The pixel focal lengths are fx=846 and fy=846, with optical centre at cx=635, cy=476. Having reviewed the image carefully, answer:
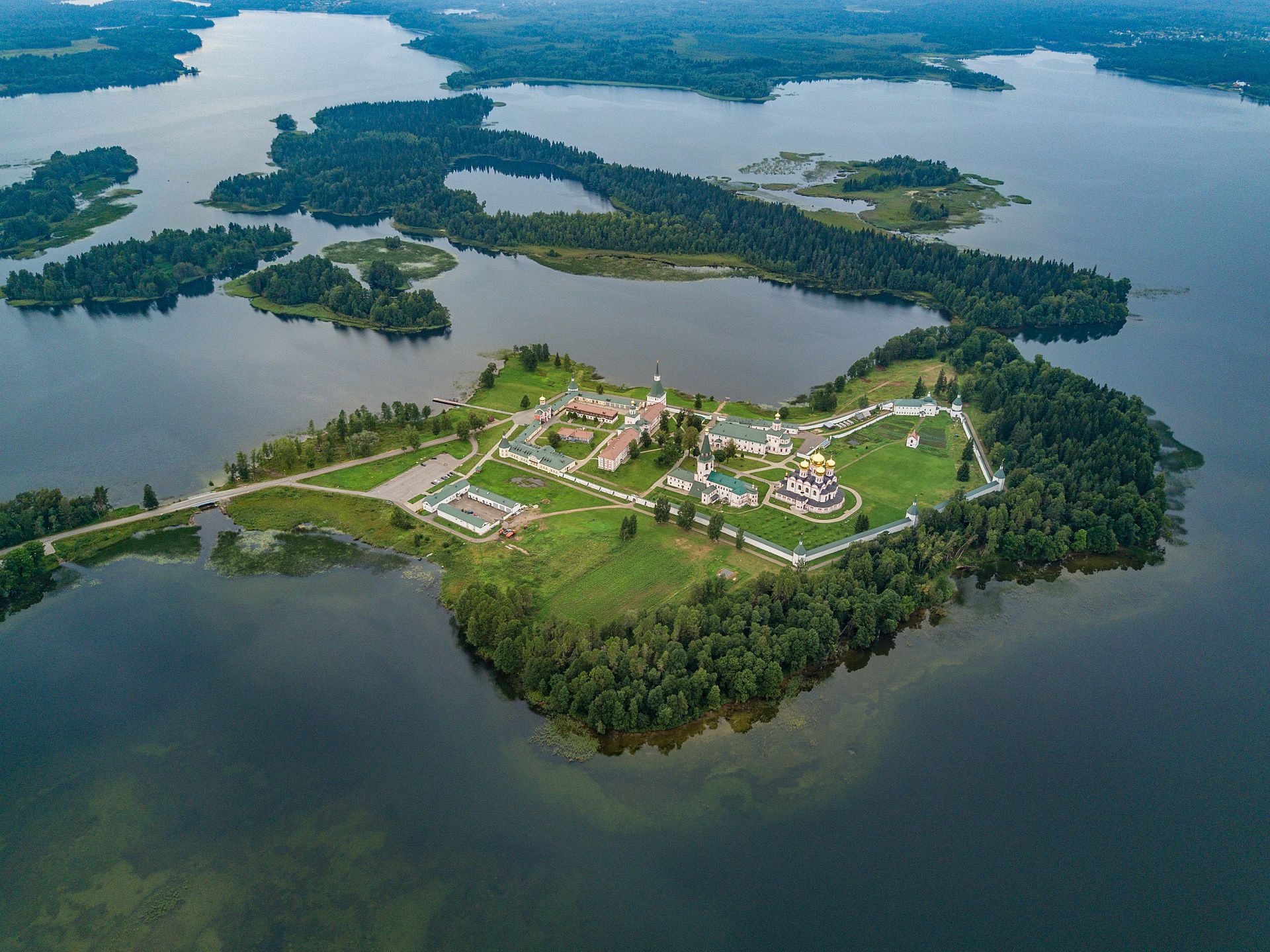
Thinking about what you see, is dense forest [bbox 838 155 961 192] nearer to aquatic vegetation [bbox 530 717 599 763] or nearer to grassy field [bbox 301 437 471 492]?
grassy field [bbox 301 437 471 492]

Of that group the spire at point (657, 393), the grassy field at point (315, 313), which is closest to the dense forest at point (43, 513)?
the grassy field at point (315, 313)

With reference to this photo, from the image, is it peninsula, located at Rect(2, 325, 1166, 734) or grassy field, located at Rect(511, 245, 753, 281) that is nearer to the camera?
peninsula, located at Rect(2, 325, 1166, 734)

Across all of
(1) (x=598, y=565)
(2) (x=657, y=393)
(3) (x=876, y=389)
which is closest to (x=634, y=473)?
(2) (x=657, y=393)

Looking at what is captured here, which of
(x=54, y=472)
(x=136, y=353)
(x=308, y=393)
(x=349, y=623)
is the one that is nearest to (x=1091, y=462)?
(x=349, y=623)

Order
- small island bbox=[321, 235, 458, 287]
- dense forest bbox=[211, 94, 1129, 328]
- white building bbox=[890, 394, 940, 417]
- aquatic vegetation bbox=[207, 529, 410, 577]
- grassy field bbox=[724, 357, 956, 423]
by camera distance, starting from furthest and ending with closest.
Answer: small island bbox=[321, 235, 458, 287], dense forest bbox=[211, 94, 1129, 328], grassy field bbox=[724, 357, 956, 423], white building bbox=[890, 394, 940, 417], aquatic vegetation bbox=[207, 529, 410, 577]

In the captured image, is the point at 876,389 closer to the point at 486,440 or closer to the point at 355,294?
the point at 486,440

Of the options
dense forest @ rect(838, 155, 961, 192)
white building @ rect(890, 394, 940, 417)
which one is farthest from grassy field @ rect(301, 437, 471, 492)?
dense forest @ rect(838, 155, 961, 192)
